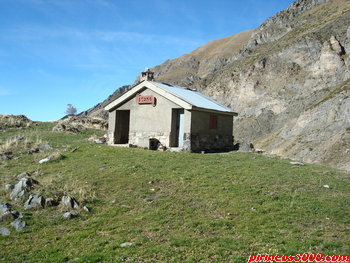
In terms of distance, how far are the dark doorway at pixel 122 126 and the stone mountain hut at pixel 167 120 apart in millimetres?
72

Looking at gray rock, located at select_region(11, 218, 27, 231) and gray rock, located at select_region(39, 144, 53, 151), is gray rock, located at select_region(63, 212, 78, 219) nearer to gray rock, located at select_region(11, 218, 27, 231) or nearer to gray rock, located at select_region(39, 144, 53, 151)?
gray rock, located at select_region(11, 218, 27, 231)

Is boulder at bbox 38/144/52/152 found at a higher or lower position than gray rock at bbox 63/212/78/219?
higher

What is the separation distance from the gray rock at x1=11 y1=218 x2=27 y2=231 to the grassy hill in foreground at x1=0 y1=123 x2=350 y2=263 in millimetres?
138

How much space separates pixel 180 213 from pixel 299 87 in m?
54.0

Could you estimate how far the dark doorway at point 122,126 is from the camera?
76.8 ft

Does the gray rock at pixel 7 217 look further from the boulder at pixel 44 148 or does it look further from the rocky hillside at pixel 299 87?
the rocky hillside at pixel 299 87

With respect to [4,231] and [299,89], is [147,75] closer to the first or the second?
[4,231]

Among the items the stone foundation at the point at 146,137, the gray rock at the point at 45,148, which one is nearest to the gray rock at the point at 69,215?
the gray rock at the point at 45,148

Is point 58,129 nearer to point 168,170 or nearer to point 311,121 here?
point 168,170

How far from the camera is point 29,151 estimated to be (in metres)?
18.7

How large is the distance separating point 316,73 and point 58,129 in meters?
45.1

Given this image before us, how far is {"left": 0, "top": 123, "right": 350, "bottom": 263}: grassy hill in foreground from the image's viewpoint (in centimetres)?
703

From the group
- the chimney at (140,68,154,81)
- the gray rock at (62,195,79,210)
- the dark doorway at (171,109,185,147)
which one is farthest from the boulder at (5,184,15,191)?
the chimney at (140,68,154,81)

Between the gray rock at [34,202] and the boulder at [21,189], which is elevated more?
the boulder at [21,189]
